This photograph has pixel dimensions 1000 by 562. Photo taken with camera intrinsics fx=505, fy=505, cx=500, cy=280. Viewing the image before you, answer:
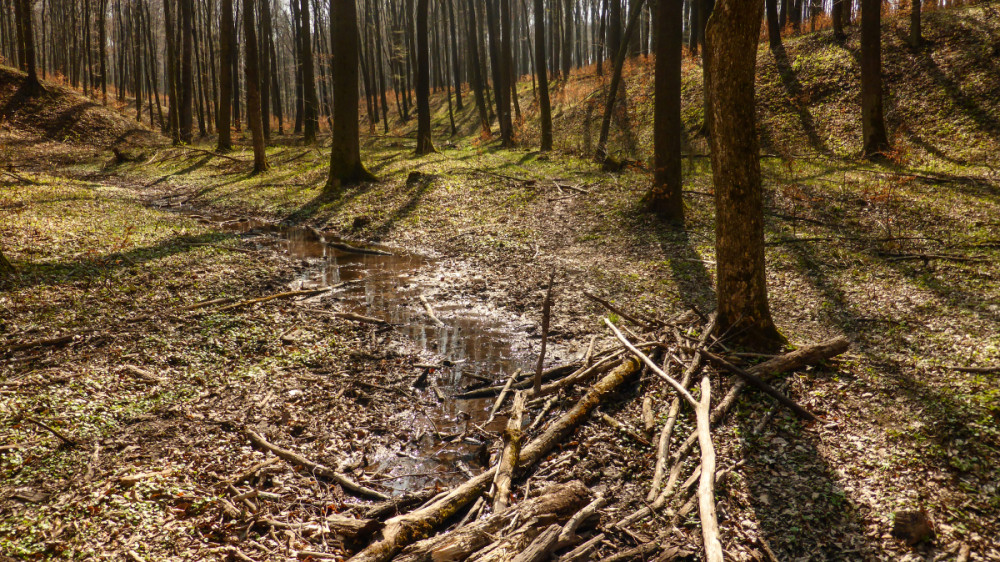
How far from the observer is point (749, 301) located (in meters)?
6.05

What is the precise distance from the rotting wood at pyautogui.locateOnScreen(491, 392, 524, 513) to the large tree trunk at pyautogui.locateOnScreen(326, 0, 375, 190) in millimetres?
15502

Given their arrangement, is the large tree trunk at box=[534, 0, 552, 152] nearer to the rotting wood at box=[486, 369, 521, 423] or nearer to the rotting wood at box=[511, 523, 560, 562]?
the rotting wood at box=[486, 369, 521, 423]

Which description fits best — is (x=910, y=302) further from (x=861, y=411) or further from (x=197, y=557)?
(x=197, y=557)

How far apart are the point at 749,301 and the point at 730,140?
1905 millimetres

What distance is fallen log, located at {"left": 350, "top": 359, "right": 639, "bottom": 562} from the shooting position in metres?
3.84

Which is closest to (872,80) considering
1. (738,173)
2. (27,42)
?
(738,173)

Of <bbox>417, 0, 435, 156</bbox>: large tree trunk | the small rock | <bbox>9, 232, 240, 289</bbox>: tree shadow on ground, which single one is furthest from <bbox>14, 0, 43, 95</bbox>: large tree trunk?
the small rock

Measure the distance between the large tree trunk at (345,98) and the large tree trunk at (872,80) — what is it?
1623cm

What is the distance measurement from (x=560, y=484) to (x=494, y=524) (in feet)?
2.67

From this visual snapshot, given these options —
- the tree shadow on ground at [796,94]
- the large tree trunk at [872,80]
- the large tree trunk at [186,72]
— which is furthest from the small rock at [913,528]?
the large tree trunk at [186,72]

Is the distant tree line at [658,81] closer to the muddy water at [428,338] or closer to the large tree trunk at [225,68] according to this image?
the large tree trunk at [225,68]

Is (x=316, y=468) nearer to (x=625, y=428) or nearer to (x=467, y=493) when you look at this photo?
(x=467, y=493)

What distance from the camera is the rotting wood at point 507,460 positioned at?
4363 millimetres

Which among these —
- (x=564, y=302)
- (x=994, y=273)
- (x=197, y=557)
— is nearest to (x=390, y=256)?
(x=564, y=302)
